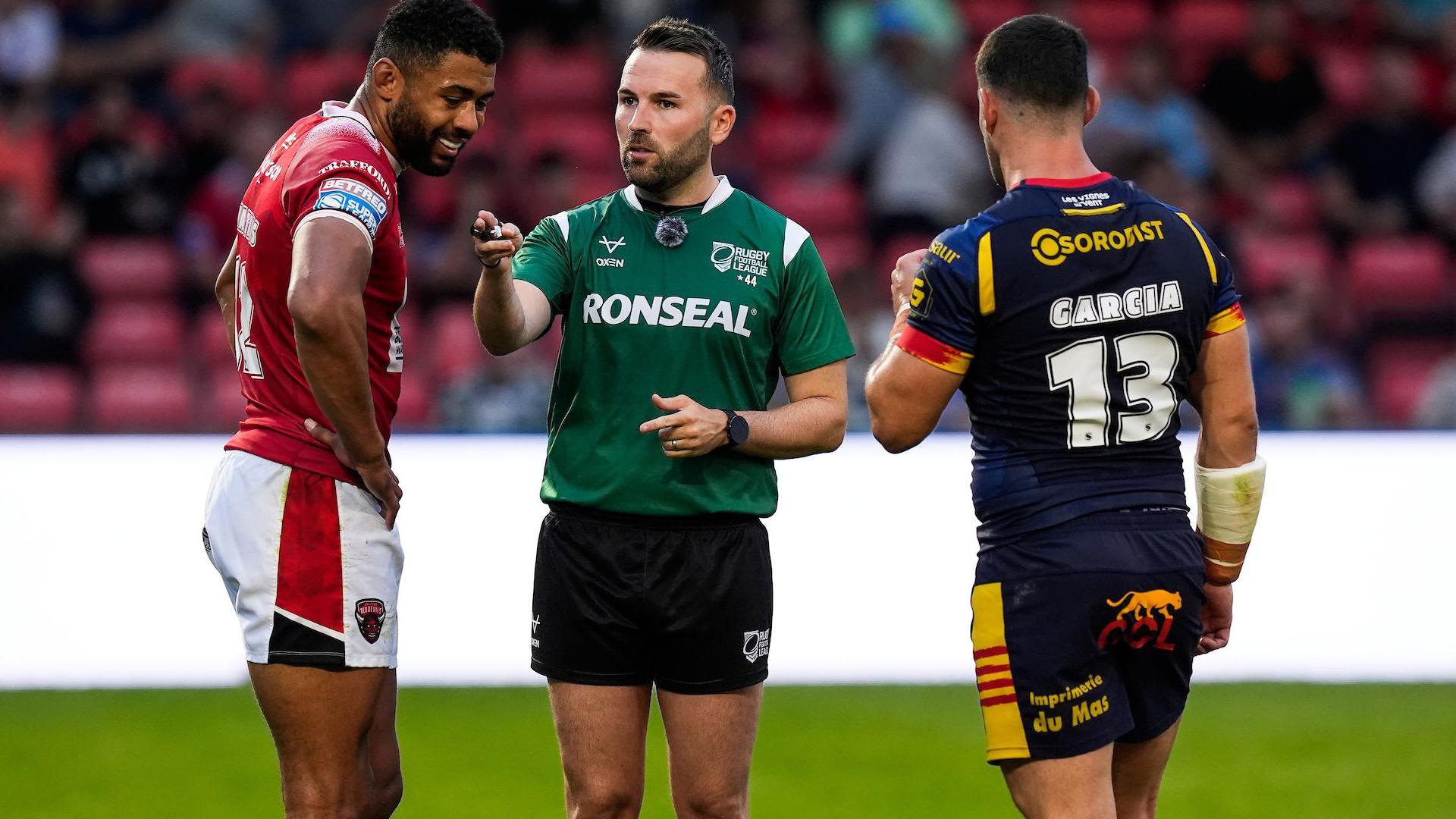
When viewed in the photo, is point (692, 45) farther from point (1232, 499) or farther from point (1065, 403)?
point (1232, 499)

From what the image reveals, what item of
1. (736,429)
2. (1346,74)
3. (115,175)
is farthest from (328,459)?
(1346,74)

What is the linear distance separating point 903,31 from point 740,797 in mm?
8552

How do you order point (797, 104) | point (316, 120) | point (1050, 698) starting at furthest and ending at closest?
1. point (797, 104)
2. point (316, 120)
3. point (1050, 698)

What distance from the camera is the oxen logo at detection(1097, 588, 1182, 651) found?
12.1 feet

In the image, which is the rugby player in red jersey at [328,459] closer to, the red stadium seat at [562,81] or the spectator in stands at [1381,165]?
the red stadium seat at [562,81]

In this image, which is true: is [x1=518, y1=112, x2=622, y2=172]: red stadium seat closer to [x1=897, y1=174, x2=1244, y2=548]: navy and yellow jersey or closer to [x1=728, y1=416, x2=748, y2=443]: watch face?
[x1=728, y1=416, x2=748, y2=443]: watch face

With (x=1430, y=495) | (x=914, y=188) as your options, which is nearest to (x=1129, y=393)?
(x=1430, y=495)

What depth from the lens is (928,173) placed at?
11.3 metres

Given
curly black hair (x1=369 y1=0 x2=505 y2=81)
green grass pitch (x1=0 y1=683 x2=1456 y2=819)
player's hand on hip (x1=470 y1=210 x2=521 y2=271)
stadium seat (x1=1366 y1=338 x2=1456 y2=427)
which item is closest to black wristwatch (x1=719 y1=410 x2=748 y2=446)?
player's hand on hip (x1=470 y1=210 x2=521 y2=271)

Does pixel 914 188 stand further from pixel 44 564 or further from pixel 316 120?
pixel 316 120

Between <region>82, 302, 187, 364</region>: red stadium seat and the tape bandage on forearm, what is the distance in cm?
740

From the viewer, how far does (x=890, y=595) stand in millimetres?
7738

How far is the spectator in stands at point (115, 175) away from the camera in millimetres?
10688

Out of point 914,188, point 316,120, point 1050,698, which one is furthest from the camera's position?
point 914,188
